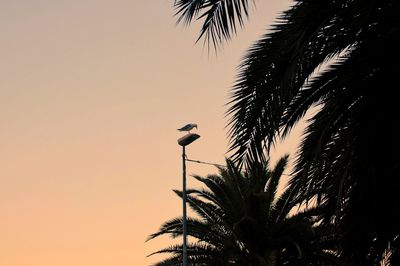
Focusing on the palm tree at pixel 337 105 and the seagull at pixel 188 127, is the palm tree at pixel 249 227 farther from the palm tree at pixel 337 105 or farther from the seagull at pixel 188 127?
the palm tree at pixel 337 105

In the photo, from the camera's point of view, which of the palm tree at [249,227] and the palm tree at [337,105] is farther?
the palm tree at [249,227]

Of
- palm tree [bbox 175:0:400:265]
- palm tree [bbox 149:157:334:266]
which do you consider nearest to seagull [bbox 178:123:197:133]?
palm tree [bbox 149:157:334:266]

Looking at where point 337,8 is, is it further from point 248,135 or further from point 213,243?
point 213,243

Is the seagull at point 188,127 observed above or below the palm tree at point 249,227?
above

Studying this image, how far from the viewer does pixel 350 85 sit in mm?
7945

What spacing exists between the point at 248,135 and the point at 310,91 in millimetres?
908

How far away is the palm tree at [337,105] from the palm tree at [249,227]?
1034cm

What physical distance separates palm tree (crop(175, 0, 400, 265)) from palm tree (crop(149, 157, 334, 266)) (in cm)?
1034

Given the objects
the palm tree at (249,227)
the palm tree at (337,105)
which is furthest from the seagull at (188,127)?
the palm tree at (337,105)

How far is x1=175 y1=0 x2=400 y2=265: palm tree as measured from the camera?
25.0ft

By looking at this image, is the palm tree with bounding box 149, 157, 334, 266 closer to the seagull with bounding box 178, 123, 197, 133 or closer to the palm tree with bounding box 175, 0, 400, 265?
the seagull with bounding box 178, 123, 197, 133

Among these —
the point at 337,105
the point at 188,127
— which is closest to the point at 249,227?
the point at 188,127

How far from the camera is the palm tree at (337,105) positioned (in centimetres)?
761

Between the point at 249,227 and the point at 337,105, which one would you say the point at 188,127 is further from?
the point at 337,105
